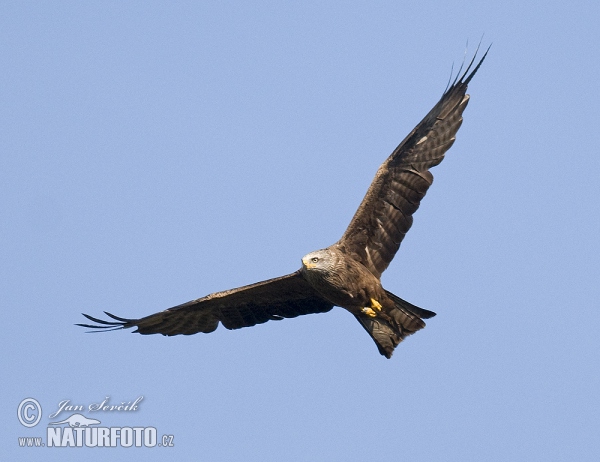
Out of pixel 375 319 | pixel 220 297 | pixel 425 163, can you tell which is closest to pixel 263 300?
pixel 220 297

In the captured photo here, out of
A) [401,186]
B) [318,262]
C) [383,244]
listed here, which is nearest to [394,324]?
[383,244]

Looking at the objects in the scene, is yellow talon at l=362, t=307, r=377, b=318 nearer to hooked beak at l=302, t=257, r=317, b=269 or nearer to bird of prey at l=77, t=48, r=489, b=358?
bird of prey at l=77, t=48, r=489, b=358

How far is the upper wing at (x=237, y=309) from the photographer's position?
13.8m

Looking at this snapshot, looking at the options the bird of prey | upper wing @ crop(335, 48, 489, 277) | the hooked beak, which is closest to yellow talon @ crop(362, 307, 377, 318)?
the bird of prey

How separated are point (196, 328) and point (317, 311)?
169 cm

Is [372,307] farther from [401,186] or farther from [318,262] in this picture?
[401,186]

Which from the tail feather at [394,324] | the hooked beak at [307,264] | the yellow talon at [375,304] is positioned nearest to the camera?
the hooked beak at [307,264]

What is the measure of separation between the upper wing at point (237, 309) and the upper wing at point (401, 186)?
0.91m

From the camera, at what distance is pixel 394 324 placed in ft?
44.3

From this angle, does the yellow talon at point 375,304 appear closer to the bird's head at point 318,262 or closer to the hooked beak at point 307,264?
the bird's head at point 318,262

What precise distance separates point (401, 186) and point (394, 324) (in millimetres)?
1733

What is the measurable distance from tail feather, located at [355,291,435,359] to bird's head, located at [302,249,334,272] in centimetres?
100

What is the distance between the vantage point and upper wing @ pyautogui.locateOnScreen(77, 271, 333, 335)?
45.2 ft

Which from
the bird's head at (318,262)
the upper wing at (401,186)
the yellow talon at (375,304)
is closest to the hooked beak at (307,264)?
the bird's head at (318,262)
